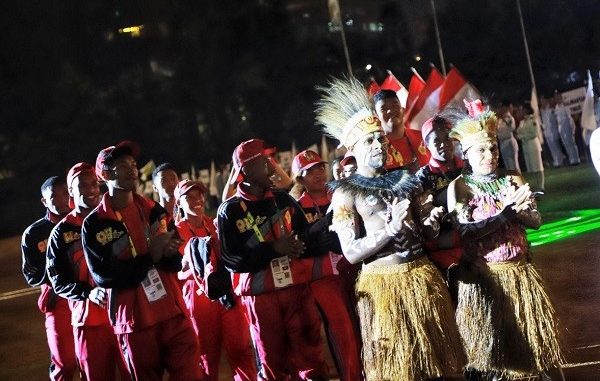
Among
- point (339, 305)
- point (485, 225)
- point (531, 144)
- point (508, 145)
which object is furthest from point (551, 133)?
point (485, 225)

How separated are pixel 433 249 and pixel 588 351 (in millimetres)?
1679

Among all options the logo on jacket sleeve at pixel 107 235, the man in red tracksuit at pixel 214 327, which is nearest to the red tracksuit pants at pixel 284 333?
the man in red tracksuit at pixel 214 327

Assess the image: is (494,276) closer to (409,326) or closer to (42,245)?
(409,326)

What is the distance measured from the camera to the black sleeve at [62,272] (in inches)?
248

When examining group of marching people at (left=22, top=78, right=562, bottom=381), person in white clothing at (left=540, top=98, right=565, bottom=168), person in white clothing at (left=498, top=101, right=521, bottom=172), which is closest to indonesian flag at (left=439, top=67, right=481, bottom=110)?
group of marching people at (left=22, top=78, right=562, bottom=381)

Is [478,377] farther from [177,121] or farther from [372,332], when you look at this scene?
[177,121]

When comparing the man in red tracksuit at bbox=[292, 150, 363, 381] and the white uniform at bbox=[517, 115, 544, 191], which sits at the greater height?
the white uniform at bbox=[517, 115, 544, 191]

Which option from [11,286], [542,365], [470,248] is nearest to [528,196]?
[470,248]

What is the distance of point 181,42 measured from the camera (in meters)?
37.3

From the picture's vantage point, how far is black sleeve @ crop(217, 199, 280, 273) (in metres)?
5.91

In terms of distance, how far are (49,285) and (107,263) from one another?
171 cm

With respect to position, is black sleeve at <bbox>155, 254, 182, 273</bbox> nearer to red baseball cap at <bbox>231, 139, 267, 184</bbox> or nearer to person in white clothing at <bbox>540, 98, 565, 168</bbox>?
red baseball cap at <bbox>231, 139, 267, 184</bbox>

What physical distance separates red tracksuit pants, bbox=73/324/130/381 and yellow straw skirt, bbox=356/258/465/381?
2.08m

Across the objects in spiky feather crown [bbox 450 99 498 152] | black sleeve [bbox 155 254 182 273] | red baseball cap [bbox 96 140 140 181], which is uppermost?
red baseball cap [bbox 96 140 140 181]
